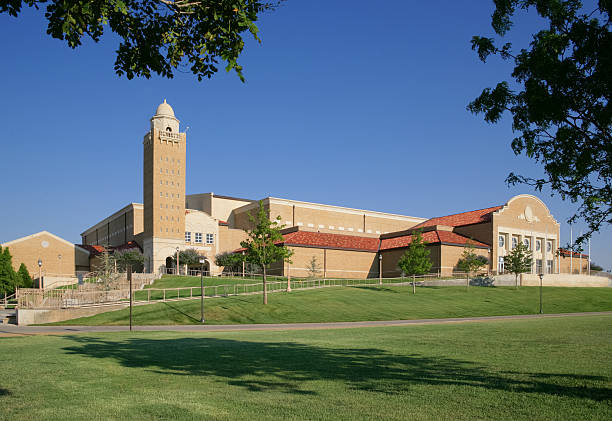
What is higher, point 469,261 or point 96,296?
point 469,261

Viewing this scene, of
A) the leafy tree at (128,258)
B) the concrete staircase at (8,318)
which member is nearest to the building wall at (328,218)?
the leafy tree at (128,258)

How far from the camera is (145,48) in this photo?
8086 mm

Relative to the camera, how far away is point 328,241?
Answer: 71250mm

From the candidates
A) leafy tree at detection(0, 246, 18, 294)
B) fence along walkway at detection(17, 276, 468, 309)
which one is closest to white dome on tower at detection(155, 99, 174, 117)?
leafy tree at detection(0, 246, 18, 294)

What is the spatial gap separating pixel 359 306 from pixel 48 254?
5737 centimetres

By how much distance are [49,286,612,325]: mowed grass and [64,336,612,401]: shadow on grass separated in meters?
17.4

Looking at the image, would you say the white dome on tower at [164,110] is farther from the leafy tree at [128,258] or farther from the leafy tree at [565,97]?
the leafy tree at [565,97]

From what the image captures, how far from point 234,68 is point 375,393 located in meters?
5.75

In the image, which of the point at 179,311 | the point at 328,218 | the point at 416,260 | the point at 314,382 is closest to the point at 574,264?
the point at 328,218

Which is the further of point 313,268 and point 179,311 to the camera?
point 313,268

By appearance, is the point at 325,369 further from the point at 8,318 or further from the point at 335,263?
the point at 335,263

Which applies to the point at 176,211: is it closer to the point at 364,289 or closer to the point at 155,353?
the point at 364,289

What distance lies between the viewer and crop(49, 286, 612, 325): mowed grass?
32.5 meters

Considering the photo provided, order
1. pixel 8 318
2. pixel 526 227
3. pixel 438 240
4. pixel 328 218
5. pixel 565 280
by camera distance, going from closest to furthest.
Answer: pixel 8 318 < pixel 565 280 < pixel 438 240 < pixel 526 227 < pixel 328 218
